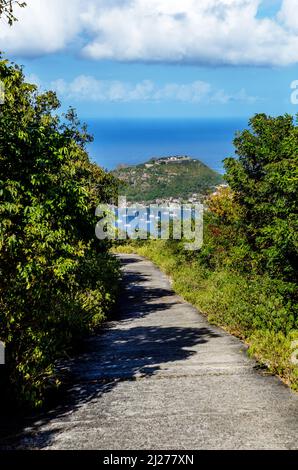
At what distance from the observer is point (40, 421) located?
8250 millimetres

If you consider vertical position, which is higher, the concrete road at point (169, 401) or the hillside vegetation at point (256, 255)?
the hillside vegetation at point (256, 255)

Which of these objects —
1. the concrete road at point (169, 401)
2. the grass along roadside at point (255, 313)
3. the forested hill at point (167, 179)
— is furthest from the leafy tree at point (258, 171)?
the forested hill at point (167, 179)

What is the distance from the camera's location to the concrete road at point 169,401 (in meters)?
7.36

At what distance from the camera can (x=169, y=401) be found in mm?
8977

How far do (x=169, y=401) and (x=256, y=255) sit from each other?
12.5 m

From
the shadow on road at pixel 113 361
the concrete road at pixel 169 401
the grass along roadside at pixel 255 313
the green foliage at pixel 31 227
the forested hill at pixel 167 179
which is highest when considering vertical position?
the forested hill at pixel 167 179

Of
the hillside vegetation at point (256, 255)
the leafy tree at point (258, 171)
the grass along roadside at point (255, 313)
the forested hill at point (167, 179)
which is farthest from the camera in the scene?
the forested hill at point (167, 179)

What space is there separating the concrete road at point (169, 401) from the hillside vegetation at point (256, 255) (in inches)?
27.9

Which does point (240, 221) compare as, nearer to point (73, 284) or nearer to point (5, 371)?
point (73, 284)

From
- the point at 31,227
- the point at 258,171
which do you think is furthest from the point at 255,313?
the point at 258,171

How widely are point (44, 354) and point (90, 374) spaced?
1.56m

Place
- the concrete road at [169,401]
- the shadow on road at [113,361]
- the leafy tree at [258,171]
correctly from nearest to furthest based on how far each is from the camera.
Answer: the concrete road at [169,401] → the shadow on road at [113,361] → the leafy tree at [258,171]

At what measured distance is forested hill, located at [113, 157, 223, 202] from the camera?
392ft

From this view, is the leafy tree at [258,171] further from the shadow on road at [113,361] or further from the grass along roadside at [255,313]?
the shadow on road at [113,361]
